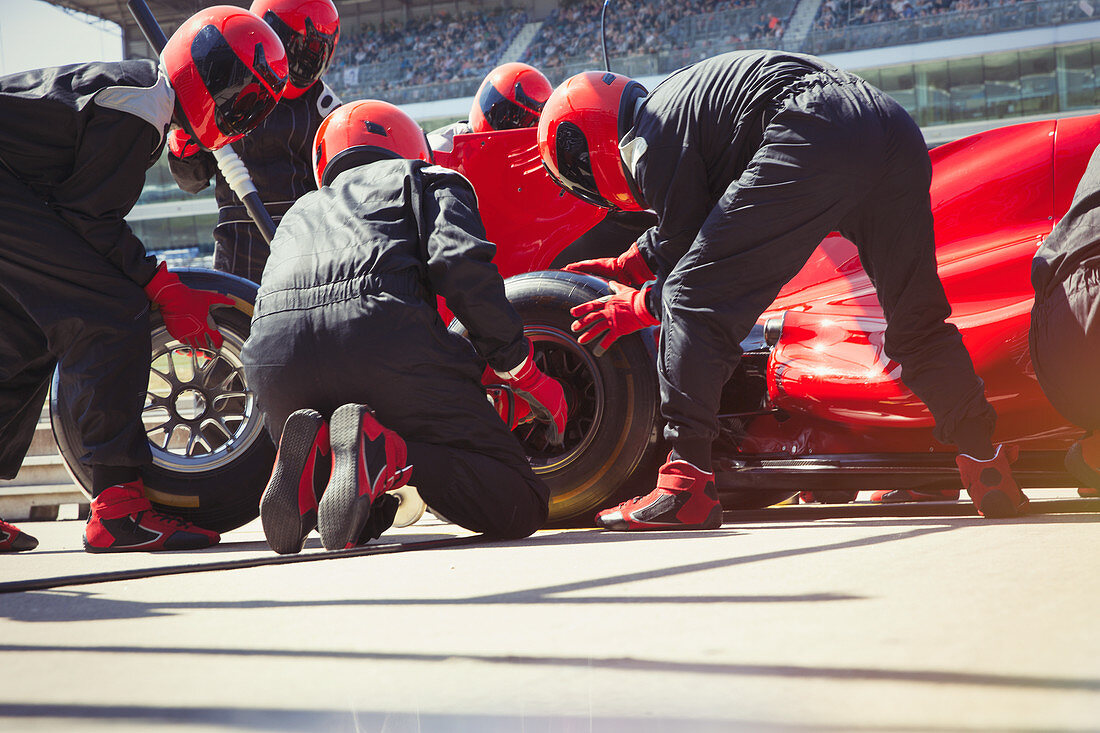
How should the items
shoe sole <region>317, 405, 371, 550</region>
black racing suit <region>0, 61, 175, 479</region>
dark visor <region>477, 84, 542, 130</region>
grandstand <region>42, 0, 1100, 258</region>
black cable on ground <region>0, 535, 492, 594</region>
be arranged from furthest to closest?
grandstand <region>42, 0, 1100, 258</region>, dark visor <region>477, 84, 542, 130</region>, black racing suit <region>0, 61, 175, 479</region>, shoe sole <region>317, 405, 371, 550</region>, black cable on ground <region>0, 535, 492, 594</region>

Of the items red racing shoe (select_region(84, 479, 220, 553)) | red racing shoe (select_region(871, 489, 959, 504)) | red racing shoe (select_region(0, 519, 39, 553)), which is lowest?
red racing shoe (select_region(871, 489, 959, 504))

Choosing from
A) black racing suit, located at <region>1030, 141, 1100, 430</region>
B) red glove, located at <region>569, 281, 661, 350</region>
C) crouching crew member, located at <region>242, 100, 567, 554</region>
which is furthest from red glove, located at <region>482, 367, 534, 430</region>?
black racing suit, located at <region>1030, 141, 1100, 430</region>

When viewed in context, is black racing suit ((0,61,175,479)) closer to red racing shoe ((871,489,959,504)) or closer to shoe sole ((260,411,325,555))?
shoe sole ((260,411,325,555))

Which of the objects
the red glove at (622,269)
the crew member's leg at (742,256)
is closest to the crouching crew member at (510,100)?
the red glove at (622,269)

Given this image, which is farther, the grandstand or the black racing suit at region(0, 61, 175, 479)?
the grandstand

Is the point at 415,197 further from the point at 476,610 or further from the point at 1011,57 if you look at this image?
the point at 1011,57

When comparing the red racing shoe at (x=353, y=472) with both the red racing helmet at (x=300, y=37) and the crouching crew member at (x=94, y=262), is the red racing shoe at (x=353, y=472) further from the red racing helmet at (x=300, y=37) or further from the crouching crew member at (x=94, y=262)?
the red racing helmet at (x=300, y=37)

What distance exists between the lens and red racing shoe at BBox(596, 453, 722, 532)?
2.74 metres

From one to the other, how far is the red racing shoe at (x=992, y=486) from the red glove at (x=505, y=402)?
49.8 inches

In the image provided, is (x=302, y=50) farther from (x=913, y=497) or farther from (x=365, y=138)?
(x=913, y=497)

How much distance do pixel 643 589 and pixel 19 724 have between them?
99 cm

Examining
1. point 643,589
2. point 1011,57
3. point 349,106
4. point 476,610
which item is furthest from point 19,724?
point 1011,57

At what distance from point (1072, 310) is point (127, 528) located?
2.72 metres

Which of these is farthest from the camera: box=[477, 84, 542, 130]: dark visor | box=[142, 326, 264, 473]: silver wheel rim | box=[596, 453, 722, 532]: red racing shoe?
box=[477, 84, 542, 130]: dark visor
